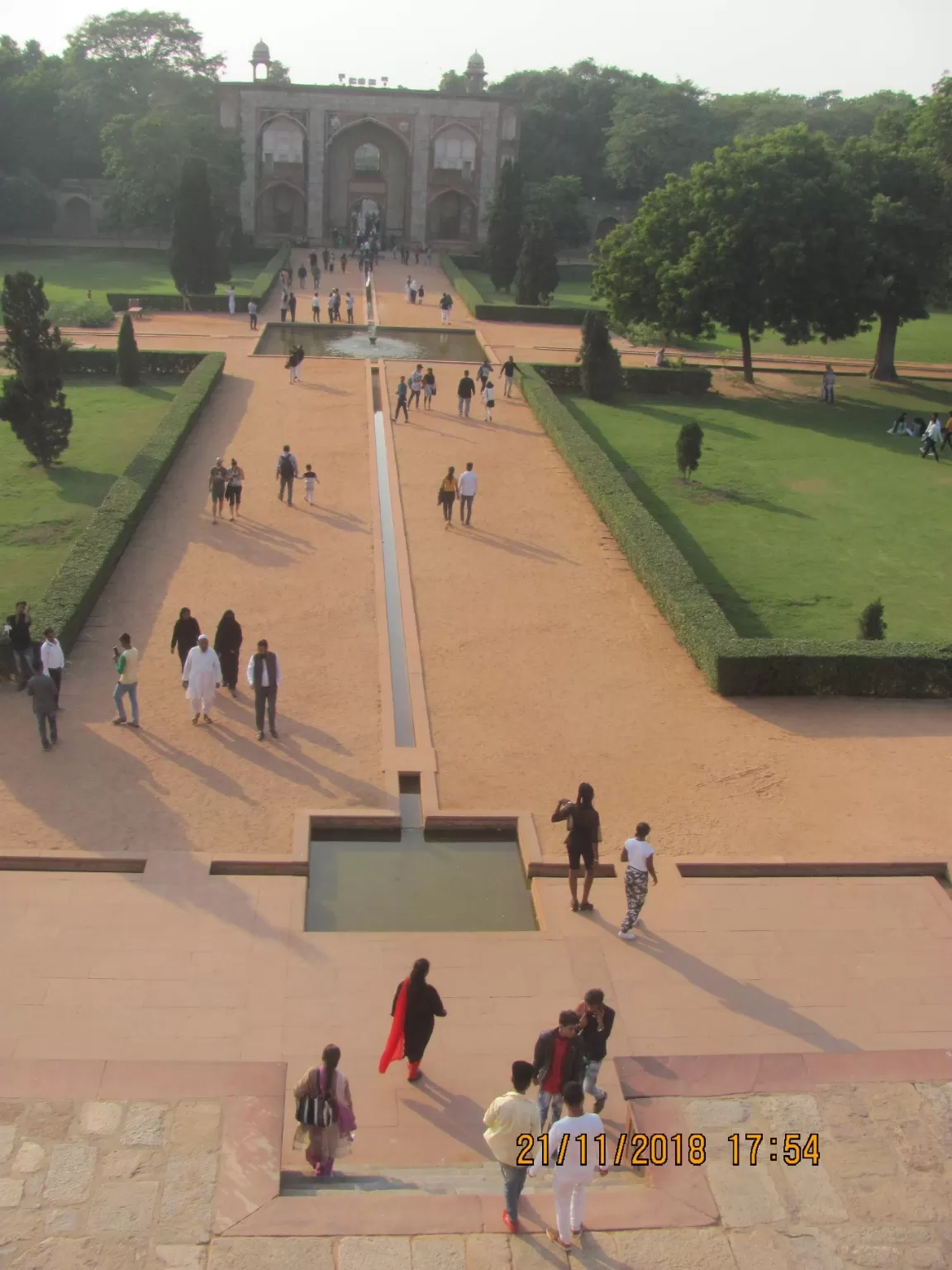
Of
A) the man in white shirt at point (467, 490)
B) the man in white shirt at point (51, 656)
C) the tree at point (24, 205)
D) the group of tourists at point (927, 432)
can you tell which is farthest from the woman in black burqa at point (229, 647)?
the tree at point (24, 205)

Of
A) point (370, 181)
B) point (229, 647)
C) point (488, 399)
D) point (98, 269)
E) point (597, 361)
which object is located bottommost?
point (229, 647)

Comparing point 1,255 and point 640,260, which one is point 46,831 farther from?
point 1,255

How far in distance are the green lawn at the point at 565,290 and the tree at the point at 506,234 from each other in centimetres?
62

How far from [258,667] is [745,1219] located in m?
7.01

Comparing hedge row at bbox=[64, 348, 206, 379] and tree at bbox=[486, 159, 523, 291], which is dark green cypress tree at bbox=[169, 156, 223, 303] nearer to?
tree at bbox=[486, 159, 523, 291]

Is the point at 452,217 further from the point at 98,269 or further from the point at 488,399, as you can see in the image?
the point at 488,399

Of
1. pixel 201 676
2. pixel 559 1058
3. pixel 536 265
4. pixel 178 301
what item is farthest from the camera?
pixel 536 265

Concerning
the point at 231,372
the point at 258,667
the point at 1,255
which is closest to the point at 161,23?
the point at 1,255

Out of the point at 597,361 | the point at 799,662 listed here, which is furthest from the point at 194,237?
the point at 799,662

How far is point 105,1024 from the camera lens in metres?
7.71

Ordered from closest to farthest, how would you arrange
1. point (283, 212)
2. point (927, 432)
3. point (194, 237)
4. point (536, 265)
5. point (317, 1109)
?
point (317, 1109) → point (927, 432) → point (194, 237) → point (536, 265) → point (283, 212)

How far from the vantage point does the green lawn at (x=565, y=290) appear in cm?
4284

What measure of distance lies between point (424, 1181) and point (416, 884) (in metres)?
3.53

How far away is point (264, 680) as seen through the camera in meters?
11.6
